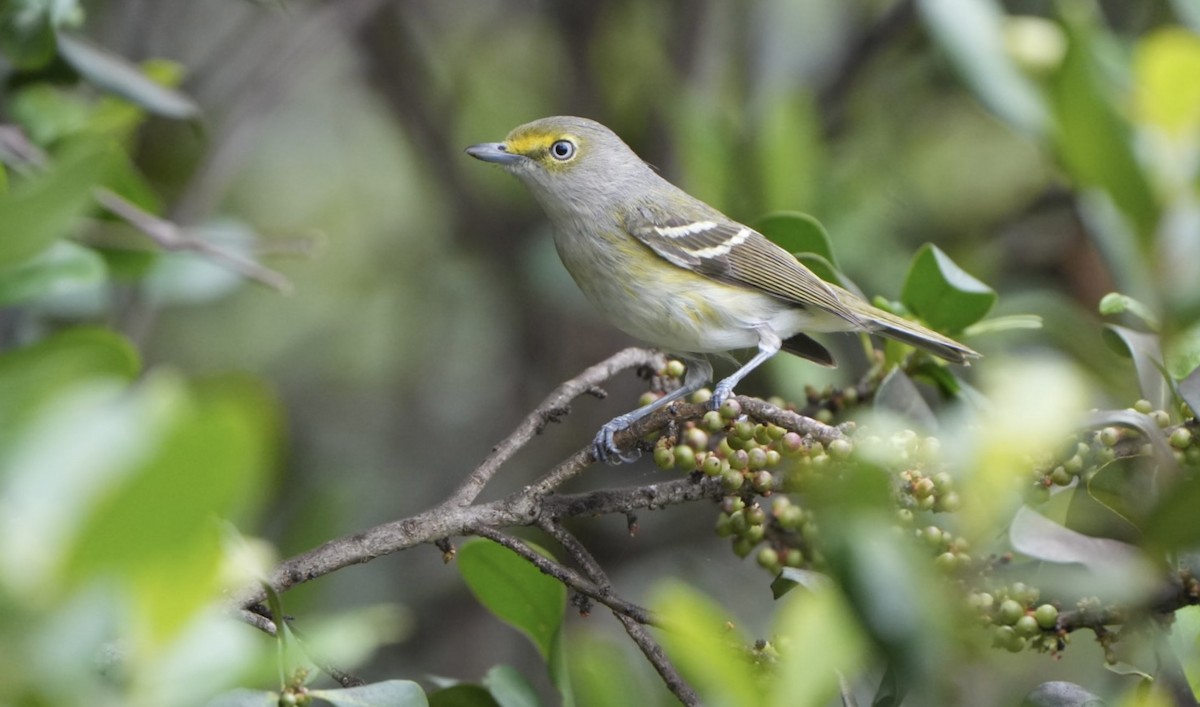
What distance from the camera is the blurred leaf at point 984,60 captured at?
1.90 m

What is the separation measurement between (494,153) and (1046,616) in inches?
71.7

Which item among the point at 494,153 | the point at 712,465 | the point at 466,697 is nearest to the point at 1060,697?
the point at 712,465

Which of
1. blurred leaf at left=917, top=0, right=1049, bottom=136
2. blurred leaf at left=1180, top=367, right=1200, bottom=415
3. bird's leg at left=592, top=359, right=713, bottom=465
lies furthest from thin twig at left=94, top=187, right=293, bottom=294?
blurred leaf at left=1180, top=367, right=1200, bottom=415

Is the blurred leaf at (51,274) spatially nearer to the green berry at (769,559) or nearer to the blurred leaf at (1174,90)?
the green berry at (769,559)

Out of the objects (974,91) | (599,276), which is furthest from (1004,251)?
(974,91)

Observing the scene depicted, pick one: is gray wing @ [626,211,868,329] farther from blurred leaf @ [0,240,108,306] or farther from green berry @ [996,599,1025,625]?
blurred leaf @ [0,240,108,306]

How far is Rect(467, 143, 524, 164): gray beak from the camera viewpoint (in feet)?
9.35

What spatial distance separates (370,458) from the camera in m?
→ 4.83

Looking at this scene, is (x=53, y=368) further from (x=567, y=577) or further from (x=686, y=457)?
(x=686, y=457)

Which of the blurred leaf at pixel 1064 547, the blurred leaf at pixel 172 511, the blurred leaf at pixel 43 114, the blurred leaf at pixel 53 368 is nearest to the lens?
the blurred leaf at pixel 172 511

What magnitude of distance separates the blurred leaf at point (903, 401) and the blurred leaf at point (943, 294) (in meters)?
0.20

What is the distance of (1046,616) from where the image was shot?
1521 millimetres

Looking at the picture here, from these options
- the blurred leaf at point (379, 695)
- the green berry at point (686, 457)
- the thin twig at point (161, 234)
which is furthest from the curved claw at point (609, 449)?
the thin twig at point (161, 234)

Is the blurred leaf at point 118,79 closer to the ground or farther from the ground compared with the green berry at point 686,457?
farther from the ground
